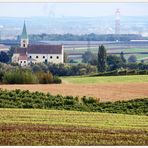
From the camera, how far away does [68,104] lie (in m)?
18.3

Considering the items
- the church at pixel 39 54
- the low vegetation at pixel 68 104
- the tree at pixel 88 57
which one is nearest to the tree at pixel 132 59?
the tree at pixel 88 57

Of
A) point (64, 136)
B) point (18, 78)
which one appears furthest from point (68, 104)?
point (18, 78)

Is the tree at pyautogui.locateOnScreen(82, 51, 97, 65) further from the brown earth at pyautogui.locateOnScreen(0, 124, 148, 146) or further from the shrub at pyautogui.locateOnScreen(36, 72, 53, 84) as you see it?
the brown earth at pyautogui.locateOnScreen(0, 124, 148, 146)

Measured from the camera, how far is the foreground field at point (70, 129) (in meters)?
11.1

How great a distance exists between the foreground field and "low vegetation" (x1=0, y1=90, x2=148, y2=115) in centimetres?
255

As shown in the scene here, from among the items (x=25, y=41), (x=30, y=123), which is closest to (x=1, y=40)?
(x=25, y=41)

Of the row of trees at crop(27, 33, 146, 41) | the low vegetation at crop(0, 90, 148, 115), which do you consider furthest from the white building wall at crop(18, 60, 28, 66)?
the low vegetation at crop(0, 90, 148, 115)

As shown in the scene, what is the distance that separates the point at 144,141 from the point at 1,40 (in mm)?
74302

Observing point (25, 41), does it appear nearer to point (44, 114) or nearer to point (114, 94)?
point (114, 94)

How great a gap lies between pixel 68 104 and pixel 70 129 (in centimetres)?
629

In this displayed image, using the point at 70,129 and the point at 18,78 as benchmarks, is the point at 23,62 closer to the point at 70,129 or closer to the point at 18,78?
the point at 18,78

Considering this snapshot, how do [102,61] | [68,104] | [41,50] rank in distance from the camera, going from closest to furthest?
[68,104]
[102,61]
[41,50]

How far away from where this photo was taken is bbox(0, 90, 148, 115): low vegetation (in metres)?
17.2

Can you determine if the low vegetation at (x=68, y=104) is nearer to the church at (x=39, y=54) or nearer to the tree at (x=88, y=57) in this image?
the church at (x=39, y=54)
